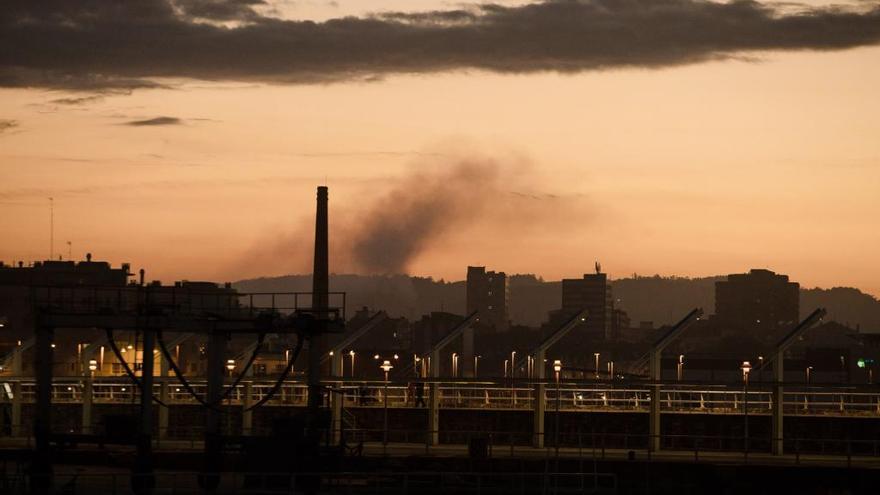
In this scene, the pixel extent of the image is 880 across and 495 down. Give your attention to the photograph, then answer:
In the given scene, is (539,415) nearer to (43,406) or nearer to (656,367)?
(656,367)

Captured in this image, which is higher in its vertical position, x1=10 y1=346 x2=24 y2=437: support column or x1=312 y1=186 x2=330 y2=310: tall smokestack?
x1=312 y1=186 x2=330 y2=310: tall smokestack

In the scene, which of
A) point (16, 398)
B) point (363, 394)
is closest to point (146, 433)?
point (363, 394)

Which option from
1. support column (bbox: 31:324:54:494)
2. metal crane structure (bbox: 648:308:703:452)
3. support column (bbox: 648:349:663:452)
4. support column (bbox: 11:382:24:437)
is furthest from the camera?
support column (bbox: 11:382:24:437)

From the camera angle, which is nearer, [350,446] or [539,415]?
[350,446]

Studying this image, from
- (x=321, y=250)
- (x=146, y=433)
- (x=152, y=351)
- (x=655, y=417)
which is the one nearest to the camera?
(x=146, y=433)

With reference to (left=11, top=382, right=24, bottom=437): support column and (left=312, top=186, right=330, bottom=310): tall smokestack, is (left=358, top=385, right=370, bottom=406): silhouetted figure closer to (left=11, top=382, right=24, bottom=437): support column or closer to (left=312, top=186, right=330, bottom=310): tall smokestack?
(left=11, top=382, right=24, bottom=437): support column

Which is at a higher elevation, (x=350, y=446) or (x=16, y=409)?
(x=16, y=409)

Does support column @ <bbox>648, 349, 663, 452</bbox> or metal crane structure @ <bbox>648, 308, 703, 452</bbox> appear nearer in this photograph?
metal crane structure @ <bbox>648, 308, 703, 452</bbox>

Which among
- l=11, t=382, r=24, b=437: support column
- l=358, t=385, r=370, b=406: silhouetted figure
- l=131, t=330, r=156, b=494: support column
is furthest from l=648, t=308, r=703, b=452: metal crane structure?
l=11, t=382, r=24, b=437: support column

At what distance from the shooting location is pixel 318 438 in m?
67.1

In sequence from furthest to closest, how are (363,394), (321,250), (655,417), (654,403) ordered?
1. (321,250)
2. (363,394)
3. (654,403)
4. (655,417)

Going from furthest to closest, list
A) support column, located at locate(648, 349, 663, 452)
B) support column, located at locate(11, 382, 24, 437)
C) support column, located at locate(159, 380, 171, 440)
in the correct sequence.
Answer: support column, located at locate(11, 382, 24, 437) < support column, located at locate(159, 380, 171, 440) < support column, located at locate(648, 349, 663, 452)

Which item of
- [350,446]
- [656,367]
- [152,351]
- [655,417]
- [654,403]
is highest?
[152,351]

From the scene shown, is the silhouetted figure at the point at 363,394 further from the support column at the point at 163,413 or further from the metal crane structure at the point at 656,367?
the metal crane structure at the point at 656,367
